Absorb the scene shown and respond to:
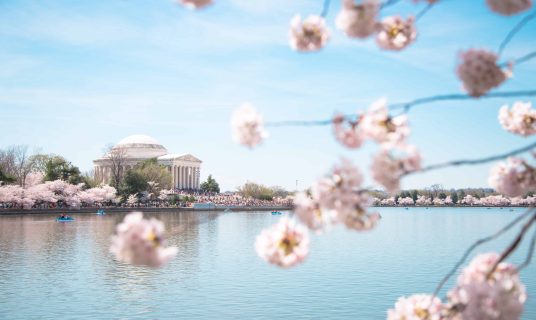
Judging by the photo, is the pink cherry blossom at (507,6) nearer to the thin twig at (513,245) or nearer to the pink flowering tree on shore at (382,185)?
the pink flowering tree on shore at (382,185)

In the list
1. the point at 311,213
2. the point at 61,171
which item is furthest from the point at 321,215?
the point at 61,171

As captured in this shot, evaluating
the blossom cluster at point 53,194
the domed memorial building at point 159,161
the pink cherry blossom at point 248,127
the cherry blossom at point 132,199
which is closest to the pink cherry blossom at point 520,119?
the pink cherry blossom at point 248,127

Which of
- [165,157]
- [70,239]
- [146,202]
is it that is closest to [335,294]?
[70,239]

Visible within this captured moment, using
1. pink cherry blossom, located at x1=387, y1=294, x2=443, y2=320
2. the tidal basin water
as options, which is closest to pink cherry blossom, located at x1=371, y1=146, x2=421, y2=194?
pink cherry blossom, located at x1=387, y1=294, x2=443, y2=320

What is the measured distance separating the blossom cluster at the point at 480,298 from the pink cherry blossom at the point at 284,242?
49cm

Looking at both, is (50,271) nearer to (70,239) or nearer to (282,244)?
(70,239)

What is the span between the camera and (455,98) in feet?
7.00

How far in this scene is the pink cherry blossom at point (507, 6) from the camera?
213 cm

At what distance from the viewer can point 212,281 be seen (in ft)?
69.1

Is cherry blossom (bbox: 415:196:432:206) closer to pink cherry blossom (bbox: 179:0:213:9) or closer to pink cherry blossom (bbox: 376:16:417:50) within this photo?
pink cherry blossom (bbox: 376:16:417:50)

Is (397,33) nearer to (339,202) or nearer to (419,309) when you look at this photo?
(339,202)

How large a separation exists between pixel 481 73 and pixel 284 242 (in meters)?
1.04

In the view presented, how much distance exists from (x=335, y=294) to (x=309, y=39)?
648 inches

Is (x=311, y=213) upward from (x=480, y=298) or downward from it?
upward
